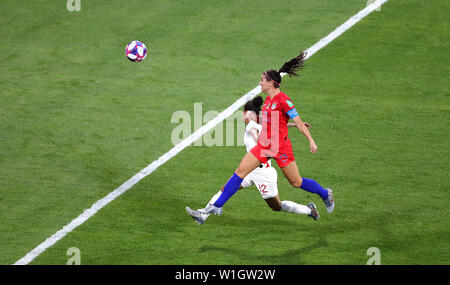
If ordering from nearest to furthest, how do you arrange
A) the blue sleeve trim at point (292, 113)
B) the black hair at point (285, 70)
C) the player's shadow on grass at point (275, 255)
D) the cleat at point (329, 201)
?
the player's shadow on grass at point (275, 255) < the blue sleeve trim at point (292, 113) < the black hair at point (285, 70) < the cleat at point (329, 201)

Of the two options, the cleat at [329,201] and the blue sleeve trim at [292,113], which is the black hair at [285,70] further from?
the cleat at [329,201]

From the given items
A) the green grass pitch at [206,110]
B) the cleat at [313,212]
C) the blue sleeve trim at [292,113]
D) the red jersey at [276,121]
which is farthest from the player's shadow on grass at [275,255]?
the blue sleeve trim at [292,113]

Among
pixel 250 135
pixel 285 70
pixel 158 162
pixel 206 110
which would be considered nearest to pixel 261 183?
pixel 250 135

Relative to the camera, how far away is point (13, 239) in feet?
32.8

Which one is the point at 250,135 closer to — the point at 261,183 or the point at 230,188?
the point at 261,183

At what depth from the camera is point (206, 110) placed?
44.8ft

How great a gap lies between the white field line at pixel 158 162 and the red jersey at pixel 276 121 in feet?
8.79

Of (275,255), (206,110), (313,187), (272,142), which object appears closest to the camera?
(275,255)

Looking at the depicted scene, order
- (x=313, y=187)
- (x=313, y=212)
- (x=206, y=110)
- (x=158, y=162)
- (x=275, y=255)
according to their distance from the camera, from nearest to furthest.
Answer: (x=275, y=255) < (x=313, y=187) < (x=313, y=212) < (x=158, y=162) < (x=206, y=110)

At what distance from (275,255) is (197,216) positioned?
4.01 feet

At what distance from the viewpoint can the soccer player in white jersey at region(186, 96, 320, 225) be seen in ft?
32.8

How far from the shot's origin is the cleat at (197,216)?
998cm

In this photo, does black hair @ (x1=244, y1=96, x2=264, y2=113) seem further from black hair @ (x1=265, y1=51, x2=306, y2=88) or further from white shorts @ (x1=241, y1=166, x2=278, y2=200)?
white shorts @ (x1=241, y1=166, x2=278, y2=200)

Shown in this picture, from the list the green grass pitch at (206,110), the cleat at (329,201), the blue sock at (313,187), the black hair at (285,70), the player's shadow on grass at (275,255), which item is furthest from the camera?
the cleat at (329,201)
